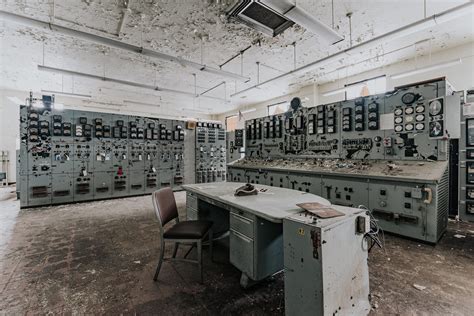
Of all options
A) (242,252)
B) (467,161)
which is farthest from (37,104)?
(467,161)

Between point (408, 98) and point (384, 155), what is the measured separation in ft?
2.94

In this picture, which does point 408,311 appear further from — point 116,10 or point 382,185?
point 116,10

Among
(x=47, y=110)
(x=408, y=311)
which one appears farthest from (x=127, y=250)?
(x=47, y=110)

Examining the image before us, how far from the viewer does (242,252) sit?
6.10ft

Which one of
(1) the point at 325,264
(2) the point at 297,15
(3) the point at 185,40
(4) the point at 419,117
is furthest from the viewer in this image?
(3) the point at 185,40

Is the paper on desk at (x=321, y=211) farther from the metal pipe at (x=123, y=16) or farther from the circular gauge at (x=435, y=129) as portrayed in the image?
the metal pipe at (x=123, y=16)

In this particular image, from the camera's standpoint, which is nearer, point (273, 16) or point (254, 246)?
point (254, 246)

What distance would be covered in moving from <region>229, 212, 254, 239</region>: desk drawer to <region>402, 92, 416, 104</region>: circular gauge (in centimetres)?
310

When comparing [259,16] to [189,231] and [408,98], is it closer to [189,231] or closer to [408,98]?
[408,98]

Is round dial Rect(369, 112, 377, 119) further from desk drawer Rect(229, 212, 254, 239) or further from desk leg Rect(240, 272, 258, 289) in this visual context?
desk leg Rect(240, 272, 258, 289)

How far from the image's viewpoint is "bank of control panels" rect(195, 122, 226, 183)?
738 centimetres

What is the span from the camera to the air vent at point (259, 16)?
262 centimetres

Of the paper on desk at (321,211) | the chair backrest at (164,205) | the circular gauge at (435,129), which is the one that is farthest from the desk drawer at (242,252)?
the circular gauge at (435,129)

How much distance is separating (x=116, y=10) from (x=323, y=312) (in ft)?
14.7
